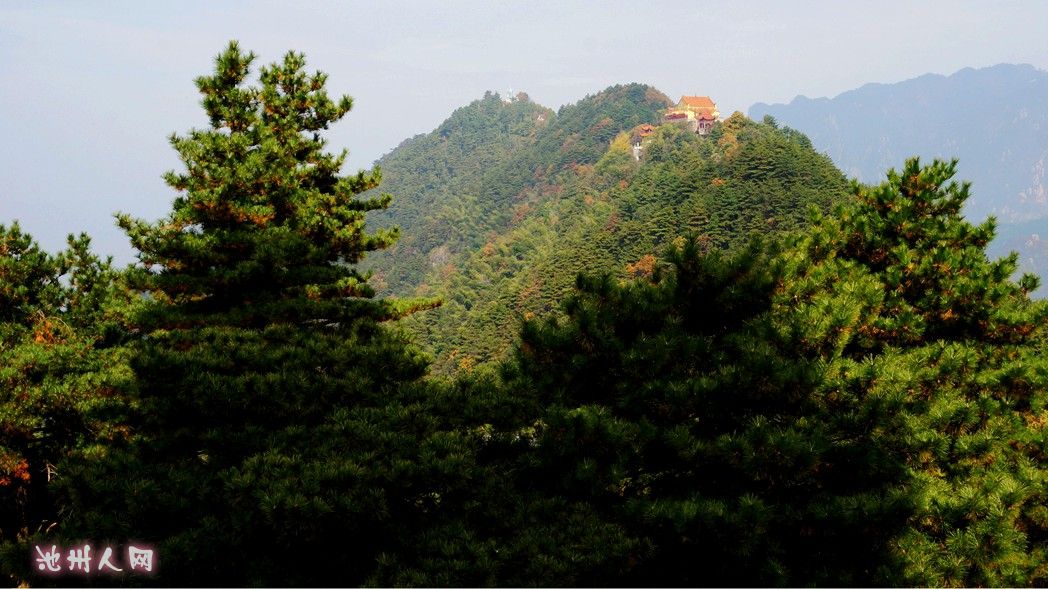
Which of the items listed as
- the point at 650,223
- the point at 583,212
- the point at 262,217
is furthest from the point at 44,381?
the point at 583,212

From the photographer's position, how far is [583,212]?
363 ft

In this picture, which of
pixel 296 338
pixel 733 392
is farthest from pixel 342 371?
pixel 733 392

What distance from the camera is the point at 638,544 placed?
577 cm

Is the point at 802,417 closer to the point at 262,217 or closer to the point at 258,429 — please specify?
the point at 258,429

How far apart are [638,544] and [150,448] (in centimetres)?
521

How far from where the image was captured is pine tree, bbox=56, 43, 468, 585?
18.9ft

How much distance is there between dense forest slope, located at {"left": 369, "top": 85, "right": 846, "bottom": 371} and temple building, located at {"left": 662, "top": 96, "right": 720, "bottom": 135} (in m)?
4.22

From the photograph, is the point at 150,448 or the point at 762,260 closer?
the point at 150,448

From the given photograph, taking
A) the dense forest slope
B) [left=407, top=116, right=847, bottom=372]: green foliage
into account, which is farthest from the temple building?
[left=407, top=116, right=847, bottom=372]: green foliage

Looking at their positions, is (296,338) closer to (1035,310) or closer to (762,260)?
(762,260)

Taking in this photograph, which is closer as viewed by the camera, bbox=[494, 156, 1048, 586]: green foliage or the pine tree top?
bbox=[494, 156, 1048, 586]: green foliage

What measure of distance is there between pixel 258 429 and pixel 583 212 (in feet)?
346

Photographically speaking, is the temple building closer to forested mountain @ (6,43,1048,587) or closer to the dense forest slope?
the dense forest slope

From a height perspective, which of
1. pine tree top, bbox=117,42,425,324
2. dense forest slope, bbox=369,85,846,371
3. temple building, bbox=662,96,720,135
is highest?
temple building, bbox=662,96,720,135
